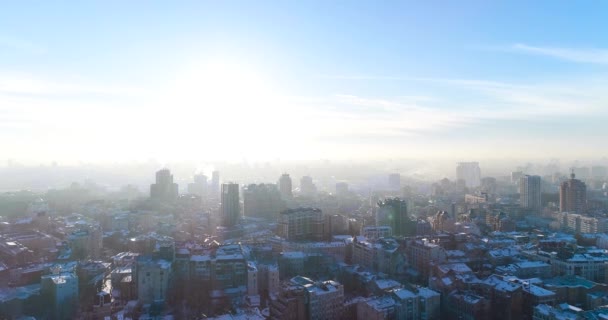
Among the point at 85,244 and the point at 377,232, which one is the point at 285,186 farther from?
the point at 85,244

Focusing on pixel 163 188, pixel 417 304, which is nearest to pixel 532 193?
pixel 417 304

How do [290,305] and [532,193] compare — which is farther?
[532,193]

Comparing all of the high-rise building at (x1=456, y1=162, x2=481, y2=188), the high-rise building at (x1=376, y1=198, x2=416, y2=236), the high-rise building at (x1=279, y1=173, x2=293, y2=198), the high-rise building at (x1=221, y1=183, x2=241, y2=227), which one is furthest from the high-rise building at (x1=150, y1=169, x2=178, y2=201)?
the high-rise building at (x1=456, y1=162, x2=481, y2=188)

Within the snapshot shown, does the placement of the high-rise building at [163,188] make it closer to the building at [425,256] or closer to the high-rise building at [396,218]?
the high-rise building at [396,218]

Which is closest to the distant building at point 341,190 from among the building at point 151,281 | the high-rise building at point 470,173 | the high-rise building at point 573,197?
the high-rise building at point 470,173

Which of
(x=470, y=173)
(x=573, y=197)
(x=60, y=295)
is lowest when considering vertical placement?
(x=60, y=295)

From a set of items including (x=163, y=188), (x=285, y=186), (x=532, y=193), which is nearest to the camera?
(x=532, y=193)
